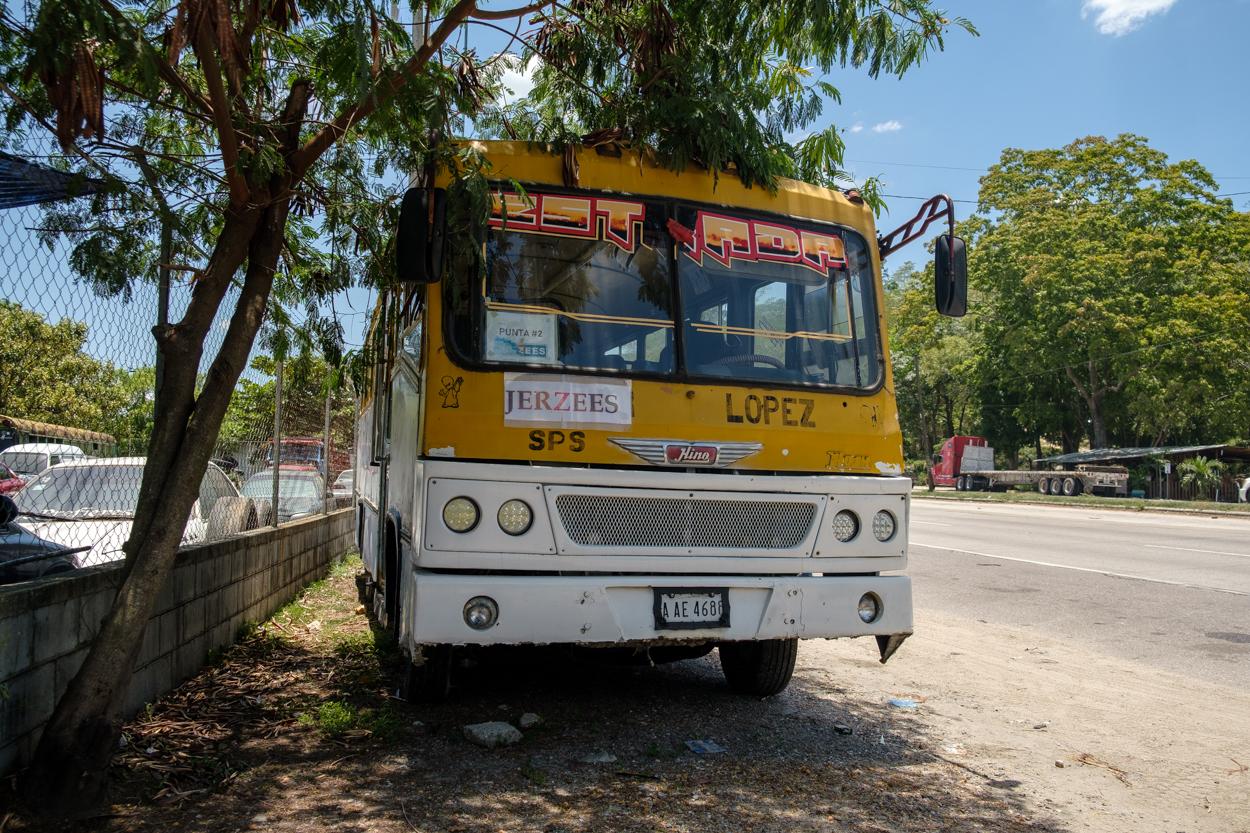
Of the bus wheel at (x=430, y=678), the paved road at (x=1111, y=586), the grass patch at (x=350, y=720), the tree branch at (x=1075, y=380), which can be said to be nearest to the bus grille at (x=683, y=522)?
the bus wheel at (x=430, y=678)

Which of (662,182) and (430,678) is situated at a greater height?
(662,182)

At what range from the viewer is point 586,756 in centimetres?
467

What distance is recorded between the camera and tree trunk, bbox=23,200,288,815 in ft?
11.9

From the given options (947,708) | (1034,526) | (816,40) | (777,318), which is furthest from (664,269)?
(1034,526)

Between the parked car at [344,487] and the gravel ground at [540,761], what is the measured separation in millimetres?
7107

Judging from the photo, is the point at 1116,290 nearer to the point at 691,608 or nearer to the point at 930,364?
the point at 930,364

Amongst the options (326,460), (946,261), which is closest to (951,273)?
(946,261)

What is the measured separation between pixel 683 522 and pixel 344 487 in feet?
33.2

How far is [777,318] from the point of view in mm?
5293

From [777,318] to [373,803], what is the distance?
Result: 10.1 feet

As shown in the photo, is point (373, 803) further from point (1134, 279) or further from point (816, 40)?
point (1134, 279)

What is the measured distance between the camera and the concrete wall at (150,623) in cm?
369

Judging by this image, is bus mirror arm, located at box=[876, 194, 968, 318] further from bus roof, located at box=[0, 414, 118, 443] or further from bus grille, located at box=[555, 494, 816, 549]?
bus roof, located at box=[0, 414, 118, 443]

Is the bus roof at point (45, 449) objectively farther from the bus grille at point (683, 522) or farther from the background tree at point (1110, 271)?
the background tree at point (1110, 271)
